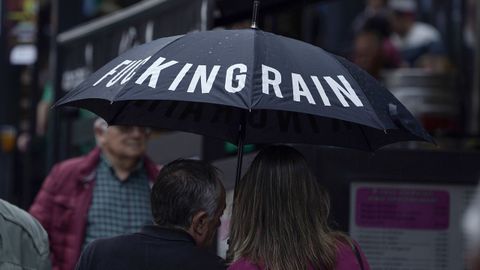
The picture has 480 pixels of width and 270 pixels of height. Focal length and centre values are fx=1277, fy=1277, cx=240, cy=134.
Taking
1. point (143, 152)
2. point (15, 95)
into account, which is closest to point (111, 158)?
point (143, 152)

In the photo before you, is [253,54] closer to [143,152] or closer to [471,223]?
[471,223]

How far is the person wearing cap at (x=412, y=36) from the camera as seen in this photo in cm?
1154

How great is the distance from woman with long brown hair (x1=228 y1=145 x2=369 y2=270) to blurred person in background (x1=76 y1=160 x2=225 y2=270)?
11 centimetres

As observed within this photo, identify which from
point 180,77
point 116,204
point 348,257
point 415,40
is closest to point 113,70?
point 180,77

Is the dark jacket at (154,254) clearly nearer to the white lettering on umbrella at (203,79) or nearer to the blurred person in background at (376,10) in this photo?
the white lettering on umbrella at (203,79)

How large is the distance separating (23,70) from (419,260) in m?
6.95

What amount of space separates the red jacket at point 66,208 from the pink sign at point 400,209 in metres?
1.45

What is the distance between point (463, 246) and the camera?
6289 millimetres

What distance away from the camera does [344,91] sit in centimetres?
458

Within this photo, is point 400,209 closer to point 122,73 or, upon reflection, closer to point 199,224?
point 199,224

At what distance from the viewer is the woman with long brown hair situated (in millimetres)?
4465

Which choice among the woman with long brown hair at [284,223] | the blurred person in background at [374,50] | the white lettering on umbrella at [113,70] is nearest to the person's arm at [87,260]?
the woman with long brown hair at [284,223]

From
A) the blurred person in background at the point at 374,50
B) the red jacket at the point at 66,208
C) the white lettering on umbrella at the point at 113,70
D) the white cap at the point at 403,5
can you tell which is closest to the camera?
the white lettering on umbrella at the point at 113,70

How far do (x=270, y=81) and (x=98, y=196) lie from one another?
287 cm
